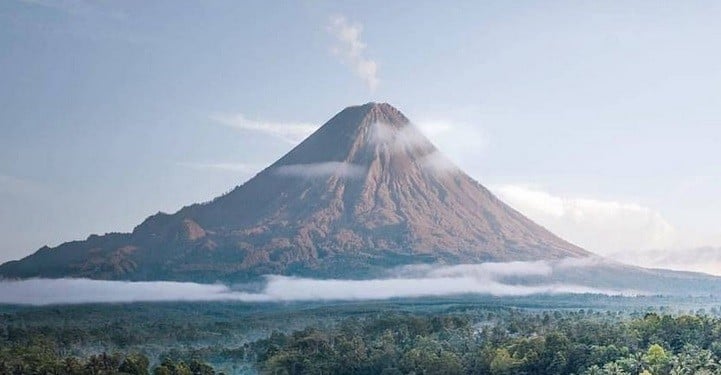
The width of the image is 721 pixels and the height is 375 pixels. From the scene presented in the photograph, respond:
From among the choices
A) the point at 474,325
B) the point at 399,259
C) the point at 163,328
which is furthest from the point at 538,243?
the point at 163,328

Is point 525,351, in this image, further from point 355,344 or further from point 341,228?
point 341,228

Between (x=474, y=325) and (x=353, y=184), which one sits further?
(x=353, y=184)

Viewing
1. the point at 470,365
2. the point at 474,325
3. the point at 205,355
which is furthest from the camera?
the point at 474,325

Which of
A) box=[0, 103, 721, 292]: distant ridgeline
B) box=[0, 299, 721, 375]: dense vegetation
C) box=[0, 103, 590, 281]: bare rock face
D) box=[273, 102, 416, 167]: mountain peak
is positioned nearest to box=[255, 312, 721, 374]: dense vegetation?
box=[0, 299, 721, 375]: dense vegetation

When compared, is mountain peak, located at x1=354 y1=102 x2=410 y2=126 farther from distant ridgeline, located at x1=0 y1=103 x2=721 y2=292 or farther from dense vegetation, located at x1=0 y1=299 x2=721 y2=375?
dense vegetation, located at x1=0 y1=299 x2=721 y2=375

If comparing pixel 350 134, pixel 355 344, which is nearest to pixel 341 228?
pixel 350 134

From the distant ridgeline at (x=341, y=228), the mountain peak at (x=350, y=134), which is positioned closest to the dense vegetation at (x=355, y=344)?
the distant ridgeline at (x=341, y=228)

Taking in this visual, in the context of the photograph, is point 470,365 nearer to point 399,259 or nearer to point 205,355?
point 205,355
